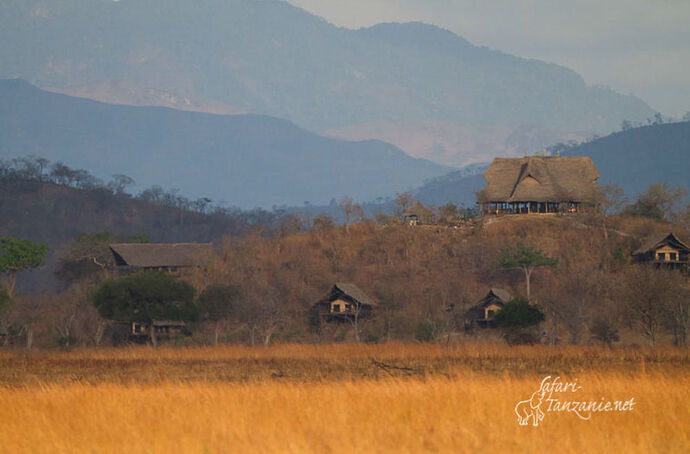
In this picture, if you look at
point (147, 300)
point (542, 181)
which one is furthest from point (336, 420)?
point (542, 181)

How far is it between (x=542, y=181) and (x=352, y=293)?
2527cm

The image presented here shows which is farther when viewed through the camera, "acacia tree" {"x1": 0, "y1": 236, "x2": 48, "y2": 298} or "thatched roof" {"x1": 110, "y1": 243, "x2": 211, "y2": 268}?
"acacia tree" {"x1": 0, "y1": 236, "x2": 48, "y2": 298}

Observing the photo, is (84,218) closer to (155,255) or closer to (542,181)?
(155,255)

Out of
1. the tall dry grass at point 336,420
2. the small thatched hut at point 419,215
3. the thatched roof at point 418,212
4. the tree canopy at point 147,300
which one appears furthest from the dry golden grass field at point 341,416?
the thatched roof at point 418,212

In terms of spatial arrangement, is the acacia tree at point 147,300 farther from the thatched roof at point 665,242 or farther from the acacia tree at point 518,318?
the thatched roof at point 665,242

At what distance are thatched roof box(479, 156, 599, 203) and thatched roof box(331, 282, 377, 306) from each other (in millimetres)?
20875

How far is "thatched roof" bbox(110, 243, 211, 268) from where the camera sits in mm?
73750

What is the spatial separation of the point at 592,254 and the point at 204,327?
91.6 feet

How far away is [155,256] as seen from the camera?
75.0 m

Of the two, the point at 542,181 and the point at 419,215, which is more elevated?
the point at 542,181

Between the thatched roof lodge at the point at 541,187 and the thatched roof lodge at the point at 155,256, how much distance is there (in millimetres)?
24392

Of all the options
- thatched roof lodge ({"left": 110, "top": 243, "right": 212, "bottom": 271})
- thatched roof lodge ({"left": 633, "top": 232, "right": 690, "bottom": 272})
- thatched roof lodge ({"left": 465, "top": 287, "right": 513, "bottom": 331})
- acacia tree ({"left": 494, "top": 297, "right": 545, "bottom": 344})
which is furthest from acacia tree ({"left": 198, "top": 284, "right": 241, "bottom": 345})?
thatched roof lodge ({"left": 633, "top": 232, "right": 690, "bottom": 272})

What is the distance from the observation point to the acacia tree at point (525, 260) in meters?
62.6

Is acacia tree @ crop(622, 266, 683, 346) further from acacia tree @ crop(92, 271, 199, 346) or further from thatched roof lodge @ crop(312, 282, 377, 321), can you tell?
acacia tree @ crop(92, 271, 199, 346)
